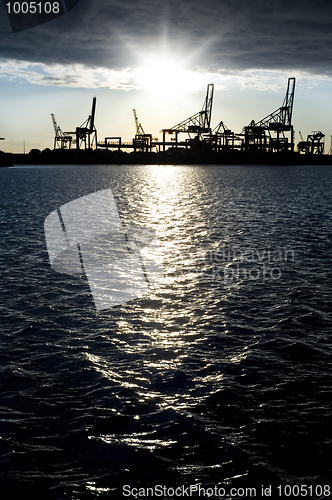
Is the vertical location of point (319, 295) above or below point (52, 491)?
above

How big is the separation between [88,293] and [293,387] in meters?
8.19

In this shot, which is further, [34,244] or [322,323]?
[34,244]

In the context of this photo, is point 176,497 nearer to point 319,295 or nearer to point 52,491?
point 52,491

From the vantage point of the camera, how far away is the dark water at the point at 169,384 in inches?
246

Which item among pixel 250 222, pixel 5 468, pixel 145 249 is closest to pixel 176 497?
pixel 5 468

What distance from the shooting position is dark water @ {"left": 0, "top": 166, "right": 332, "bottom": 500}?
625 centimetres

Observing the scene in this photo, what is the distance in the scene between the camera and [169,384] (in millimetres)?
8641

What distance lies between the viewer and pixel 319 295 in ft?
46.3
